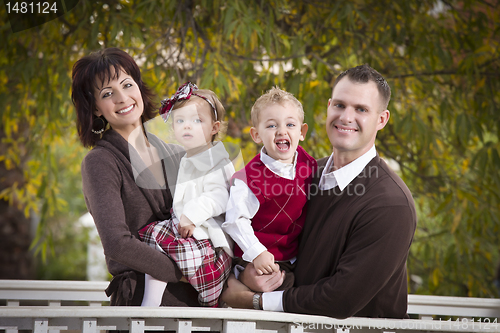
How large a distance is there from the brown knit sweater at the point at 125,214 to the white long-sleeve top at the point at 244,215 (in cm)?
25

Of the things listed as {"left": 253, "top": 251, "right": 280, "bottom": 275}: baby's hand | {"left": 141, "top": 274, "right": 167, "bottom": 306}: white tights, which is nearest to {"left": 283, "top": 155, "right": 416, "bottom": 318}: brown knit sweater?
{"left": 253, "top": 251, "right": 280, "bottom": 275}: baby's hand

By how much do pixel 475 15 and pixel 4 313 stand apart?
131 inches

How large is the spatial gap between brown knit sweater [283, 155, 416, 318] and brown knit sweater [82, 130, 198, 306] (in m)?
0.45

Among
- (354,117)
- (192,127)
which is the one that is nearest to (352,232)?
(354,117)

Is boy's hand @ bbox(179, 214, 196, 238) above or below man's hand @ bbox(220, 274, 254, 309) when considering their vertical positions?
above

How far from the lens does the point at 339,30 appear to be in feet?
10.2

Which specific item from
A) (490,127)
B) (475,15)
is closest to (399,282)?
(490,127)

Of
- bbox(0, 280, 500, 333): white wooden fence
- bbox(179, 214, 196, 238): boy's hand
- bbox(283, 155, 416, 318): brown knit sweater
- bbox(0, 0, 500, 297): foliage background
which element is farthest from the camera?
bbox(0, 0, 500, 297): foliage background

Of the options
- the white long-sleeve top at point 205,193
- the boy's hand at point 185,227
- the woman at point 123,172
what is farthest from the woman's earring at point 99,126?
the boy's hand at point 185,227

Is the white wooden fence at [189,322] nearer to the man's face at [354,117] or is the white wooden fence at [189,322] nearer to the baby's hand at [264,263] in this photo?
the baby's hand at [264,263]

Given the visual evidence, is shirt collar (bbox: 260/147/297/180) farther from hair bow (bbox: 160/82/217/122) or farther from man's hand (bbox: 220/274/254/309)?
man's hand (bbox: 220/274/254/309)

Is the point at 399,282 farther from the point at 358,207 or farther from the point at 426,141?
the point at 426,141

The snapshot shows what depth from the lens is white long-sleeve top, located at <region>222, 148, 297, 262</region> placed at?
1.67 meters

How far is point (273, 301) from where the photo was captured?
1.67 meters
